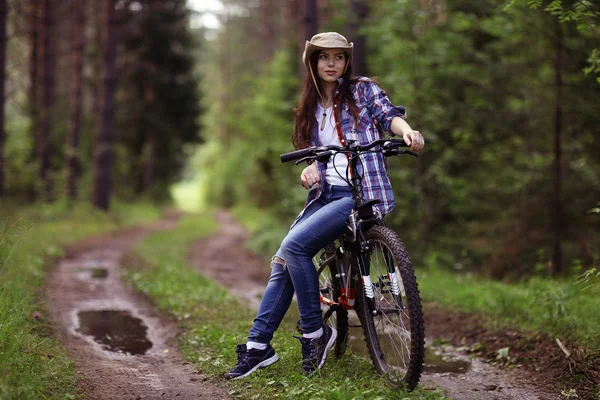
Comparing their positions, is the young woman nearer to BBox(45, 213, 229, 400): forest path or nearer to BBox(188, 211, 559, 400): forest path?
BBox(45, 213, 229, 400): forest path

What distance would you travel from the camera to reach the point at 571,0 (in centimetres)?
470

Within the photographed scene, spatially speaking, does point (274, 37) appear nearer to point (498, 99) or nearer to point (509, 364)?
point (498, 99)

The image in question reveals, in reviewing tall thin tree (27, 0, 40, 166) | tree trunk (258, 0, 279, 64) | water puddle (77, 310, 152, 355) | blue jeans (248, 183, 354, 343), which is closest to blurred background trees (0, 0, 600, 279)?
tall thin tree (27, 0, 40, 166)

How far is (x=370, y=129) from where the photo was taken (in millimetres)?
4012

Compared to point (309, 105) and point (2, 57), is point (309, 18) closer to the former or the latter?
point (2, 57)

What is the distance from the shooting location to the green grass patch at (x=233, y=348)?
3516 mm

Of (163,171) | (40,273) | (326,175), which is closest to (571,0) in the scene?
(326,175)

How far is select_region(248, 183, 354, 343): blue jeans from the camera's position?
12.5ft

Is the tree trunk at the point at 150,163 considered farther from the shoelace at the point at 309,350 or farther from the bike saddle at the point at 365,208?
the bike saddle at the point at 365,208

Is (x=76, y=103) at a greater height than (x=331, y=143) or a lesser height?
greater

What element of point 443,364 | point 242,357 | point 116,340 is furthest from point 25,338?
point 443,364

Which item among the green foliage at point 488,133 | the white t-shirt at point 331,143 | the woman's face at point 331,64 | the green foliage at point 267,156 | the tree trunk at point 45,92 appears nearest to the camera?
the white t-shirt at point 331,143

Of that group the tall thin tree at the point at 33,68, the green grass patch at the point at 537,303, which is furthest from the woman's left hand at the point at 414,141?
the tall thin tree at the point at 33,68

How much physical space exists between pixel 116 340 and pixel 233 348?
132 centimetres
